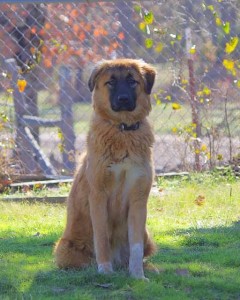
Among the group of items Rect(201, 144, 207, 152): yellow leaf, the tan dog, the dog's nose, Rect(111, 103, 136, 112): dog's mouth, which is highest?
the dog's nose

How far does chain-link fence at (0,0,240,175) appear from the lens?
10094 millimetres

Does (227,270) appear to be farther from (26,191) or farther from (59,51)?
(59,51)

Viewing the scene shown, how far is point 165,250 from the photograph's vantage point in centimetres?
664

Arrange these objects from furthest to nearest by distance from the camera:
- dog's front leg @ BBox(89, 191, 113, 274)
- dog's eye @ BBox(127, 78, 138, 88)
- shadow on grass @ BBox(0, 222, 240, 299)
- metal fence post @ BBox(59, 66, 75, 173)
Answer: metal fence post @ BBox(59, 66, 75, 173)
dog's eye @ BBox(127, 78, 138, 88)
dog's front leg @ BBox(89, 191, 113, 274)
shadow on grass @ BBox(0, 222, 240, 299)

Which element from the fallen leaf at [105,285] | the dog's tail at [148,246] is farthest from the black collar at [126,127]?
the fallen leaf at [105,285]

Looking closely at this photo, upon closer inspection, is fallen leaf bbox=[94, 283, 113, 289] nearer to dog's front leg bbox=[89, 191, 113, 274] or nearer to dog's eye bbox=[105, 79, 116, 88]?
dog's front leg bbox=[89, 191, 113, 274]

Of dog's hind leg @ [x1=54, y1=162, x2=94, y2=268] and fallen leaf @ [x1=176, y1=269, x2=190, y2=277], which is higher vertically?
dog's hind leg @ [x1=54, y1=162, x2=94, y2=268]

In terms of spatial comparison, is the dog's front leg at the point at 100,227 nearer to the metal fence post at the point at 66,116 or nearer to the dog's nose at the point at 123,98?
the dog's nose at the point at 123,98

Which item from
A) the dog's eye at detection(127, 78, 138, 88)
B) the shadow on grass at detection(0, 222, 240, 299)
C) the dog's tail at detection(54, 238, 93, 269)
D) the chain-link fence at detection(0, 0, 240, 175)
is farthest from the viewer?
the chain-link fence at detection(0, 0, 240, 175)

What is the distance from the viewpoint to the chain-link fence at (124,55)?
10094 millimetres

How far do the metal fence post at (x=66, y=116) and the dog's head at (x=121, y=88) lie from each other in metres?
4.28

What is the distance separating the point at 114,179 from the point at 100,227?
33 cm

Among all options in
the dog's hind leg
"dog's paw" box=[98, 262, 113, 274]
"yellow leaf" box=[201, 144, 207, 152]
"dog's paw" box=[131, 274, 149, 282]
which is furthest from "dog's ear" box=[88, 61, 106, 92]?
"yellow leaf" box=[201, 144, 207, 152]

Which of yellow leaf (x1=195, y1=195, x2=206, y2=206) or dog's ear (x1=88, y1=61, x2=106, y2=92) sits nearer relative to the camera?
dog's ear (x1=88, y1=61, x2=106, y2=92)
